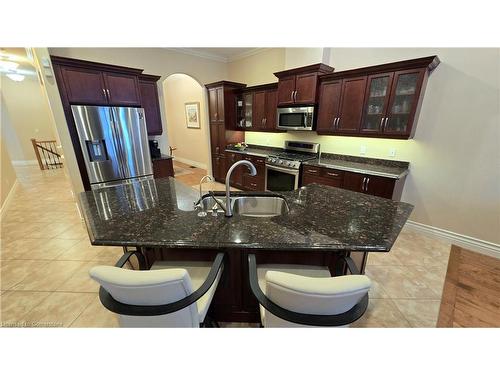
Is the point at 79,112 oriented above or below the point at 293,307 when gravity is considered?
above

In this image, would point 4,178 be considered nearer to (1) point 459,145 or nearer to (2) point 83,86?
(2) point 83,86

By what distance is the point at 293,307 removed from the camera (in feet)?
2.86

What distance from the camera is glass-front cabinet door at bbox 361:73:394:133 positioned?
274 centimetres

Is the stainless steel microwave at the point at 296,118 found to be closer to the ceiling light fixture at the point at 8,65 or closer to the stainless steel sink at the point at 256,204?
the stainless steel sink at the point at 256,204

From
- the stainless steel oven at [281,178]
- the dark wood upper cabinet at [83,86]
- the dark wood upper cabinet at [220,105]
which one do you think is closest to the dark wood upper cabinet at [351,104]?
the stainless steel oven at [281,178]

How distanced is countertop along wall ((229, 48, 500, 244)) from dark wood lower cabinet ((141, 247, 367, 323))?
249 centimetres

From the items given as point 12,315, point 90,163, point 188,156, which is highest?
point 90,163

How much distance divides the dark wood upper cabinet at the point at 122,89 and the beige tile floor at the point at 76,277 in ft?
6.81

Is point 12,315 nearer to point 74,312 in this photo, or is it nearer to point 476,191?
point 74,312

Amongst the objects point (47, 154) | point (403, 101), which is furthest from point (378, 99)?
point (47, 154)

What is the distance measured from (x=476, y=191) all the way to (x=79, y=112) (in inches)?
206

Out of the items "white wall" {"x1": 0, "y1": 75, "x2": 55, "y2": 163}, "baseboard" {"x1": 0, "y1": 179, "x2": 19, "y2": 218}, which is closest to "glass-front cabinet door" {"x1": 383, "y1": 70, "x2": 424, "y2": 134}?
"baseboard" {"x1": 0, "y1": 179, "x2": 19, "y2": 218}
